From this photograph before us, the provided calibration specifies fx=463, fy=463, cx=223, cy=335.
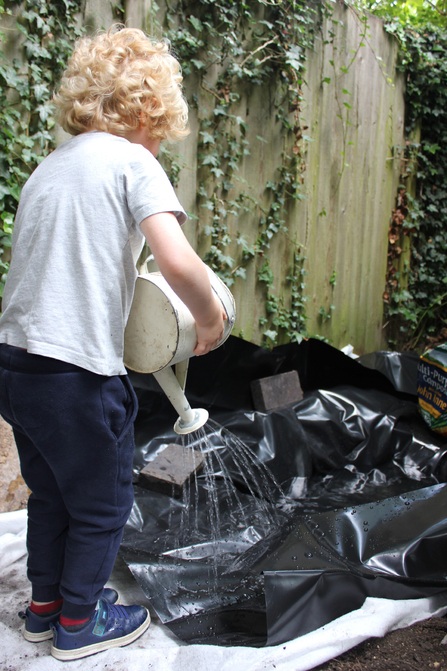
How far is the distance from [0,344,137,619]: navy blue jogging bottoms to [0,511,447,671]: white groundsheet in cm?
13

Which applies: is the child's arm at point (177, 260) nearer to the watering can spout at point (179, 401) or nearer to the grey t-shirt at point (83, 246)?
the grey t-shirt at point (83, 246)

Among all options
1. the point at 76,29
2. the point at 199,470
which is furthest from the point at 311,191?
the point at 199,470

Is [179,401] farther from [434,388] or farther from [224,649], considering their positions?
[434,388]

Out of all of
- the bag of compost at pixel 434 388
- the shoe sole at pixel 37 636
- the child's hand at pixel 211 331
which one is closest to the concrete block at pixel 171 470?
the shoe sole at pixel 37 636

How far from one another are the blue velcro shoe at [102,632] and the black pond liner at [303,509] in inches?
2.9

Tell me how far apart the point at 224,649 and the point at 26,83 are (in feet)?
6.59

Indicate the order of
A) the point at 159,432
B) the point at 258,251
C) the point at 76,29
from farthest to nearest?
the point at 258,251, the point at 159,432, the point at 76,29

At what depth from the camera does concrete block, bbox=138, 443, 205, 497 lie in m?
1.89

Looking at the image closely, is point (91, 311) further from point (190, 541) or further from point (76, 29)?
point (76, 29)

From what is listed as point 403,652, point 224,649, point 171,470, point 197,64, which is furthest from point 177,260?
point 197,64

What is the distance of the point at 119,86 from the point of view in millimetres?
1028

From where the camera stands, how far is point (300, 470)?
221 cm

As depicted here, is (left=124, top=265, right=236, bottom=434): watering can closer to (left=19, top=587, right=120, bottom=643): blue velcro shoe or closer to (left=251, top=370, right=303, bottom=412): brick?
(left=19, top=587, right=120, bottom=643): blue velcro shoe

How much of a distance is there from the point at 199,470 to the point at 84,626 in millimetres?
972
